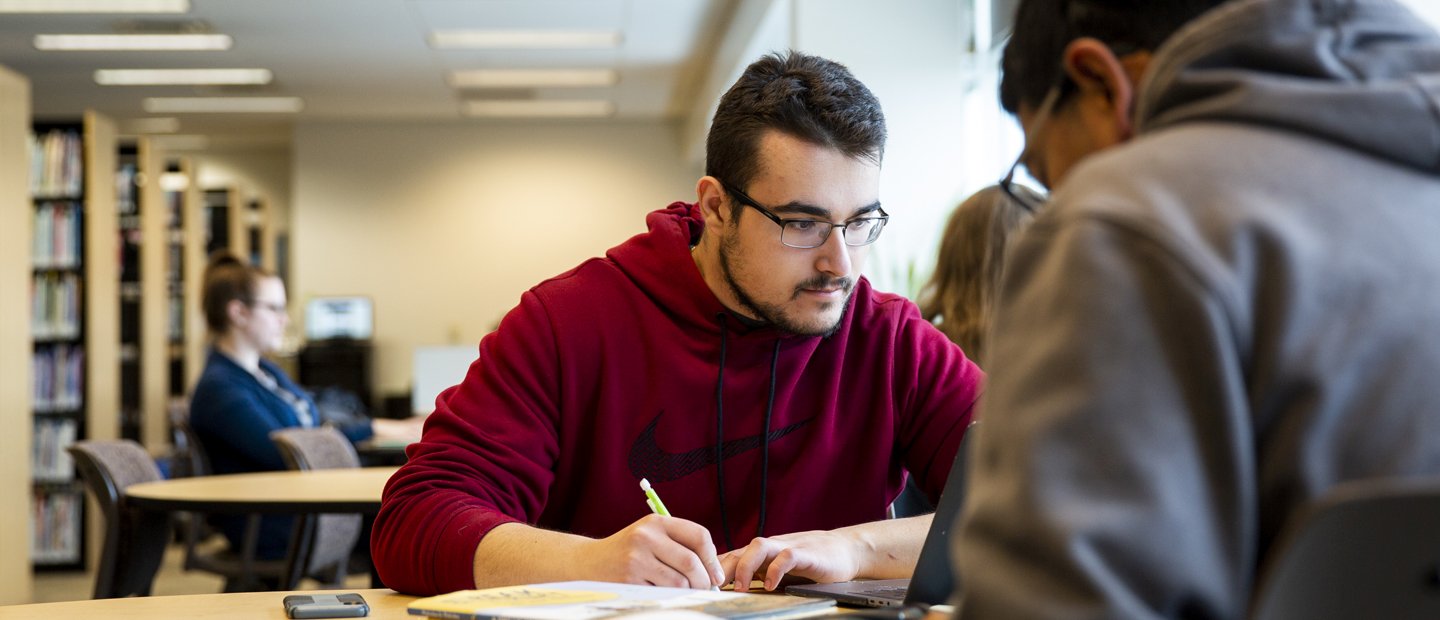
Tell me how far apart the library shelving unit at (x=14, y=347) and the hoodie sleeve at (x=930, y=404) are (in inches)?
203

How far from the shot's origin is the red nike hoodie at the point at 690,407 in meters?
1.70

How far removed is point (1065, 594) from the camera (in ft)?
2.07

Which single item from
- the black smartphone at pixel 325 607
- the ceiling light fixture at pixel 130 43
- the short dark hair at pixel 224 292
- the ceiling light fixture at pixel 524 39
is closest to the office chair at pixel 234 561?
the short dark hair at pixel 224 292

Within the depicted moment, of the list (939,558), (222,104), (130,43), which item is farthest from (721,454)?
(222,104)

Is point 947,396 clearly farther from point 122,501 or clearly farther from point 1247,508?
point 122,501

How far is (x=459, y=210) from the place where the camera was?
1168 cm

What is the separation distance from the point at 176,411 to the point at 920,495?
568 centimetres

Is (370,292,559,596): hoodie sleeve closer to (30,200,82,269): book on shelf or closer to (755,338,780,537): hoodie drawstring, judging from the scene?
(755,338,780,537): hoodie drawstring

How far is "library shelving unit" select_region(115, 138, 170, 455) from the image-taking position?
28.0ft

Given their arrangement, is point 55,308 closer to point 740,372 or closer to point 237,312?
point 237,312

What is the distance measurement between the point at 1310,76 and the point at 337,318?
1113cm

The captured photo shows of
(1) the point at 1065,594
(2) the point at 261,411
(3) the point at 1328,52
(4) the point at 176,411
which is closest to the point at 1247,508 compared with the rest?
(1) the point at 1065,594

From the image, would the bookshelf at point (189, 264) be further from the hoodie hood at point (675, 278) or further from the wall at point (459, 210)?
the hoodie hood at point (675, 278)

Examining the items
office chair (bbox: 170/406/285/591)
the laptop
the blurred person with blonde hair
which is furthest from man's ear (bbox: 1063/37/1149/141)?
office chair (bbox: 170/406/285/591)
